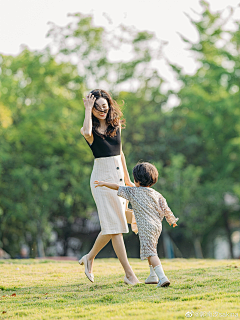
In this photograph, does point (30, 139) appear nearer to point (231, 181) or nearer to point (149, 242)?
point (231, 181)

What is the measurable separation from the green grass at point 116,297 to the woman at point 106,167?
1.36 feet

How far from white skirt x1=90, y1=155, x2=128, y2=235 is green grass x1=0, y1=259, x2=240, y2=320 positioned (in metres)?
0.65

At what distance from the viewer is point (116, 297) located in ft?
13.0

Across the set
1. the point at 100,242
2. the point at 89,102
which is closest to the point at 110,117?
the point at 89,102

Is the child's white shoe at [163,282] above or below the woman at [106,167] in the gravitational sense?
below

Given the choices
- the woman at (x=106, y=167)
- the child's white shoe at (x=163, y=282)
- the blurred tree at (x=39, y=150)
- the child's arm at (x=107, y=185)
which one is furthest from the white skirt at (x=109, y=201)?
the blurred tree at (x=39, y=150)

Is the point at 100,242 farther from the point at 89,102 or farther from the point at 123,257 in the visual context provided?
the point at 89,102

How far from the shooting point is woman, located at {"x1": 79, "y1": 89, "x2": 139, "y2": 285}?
4.70 m

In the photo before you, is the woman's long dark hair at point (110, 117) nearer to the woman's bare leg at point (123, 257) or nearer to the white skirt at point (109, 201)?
the white skirt at point (109, 201)

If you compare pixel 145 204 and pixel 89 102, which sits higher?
pixel 89 102

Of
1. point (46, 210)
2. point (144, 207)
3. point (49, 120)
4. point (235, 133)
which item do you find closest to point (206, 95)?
point (235, 133)

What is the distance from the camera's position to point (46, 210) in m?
17.4

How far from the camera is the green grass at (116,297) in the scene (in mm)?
3326

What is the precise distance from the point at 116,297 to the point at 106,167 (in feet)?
4.83
